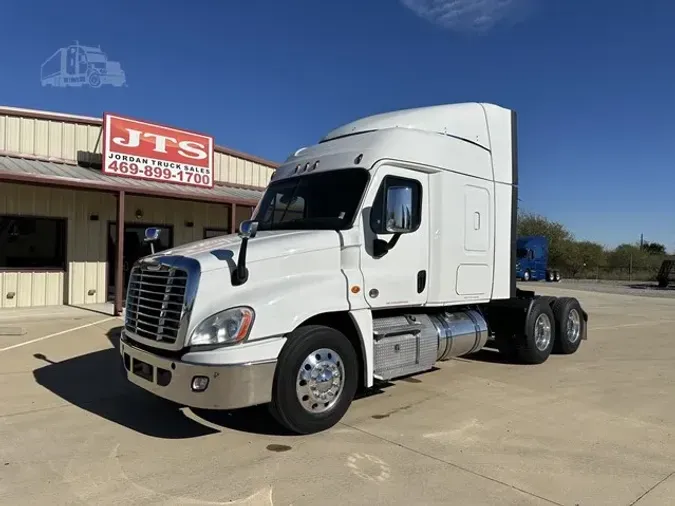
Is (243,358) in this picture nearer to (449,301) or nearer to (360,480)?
(360,480)

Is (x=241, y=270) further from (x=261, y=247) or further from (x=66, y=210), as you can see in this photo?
(x=66, y=210)

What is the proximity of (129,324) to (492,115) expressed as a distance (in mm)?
5398

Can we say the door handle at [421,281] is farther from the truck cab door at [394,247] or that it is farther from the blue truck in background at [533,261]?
the blue truck in background at [533,261]

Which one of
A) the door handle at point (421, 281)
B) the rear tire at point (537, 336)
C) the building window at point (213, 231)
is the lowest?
the rear tire at point (537, 336)

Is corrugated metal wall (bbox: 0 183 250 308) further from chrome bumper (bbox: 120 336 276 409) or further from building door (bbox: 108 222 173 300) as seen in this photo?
chrome bumper (bbox: 120 336 276 409)

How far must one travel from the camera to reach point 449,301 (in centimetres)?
648

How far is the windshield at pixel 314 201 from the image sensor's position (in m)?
5.44

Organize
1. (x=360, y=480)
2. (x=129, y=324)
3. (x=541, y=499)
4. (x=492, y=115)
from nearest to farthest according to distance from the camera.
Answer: (x=541, y=499), (x=360, y=480), (x=129, y=324), (x=492, y=115)

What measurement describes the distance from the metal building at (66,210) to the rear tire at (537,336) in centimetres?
909

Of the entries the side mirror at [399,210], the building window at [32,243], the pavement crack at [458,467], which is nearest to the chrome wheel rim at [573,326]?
the side mirror at [399,210]

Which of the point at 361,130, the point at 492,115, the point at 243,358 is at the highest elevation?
the point at 492,115

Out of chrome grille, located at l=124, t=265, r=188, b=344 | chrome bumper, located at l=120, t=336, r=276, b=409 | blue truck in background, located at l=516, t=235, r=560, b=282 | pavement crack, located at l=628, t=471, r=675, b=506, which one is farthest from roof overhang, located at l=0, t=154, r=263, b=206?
blue truck in background, located at l=516, t=235, r=560, b=282

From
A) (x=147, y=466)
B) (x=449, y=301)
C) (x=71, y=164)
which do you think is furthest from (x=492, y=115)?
(x=71, y=164)

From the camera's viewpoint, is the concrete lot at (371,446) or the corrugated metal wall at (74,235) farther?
the corrugated metal wall at (74,235)
